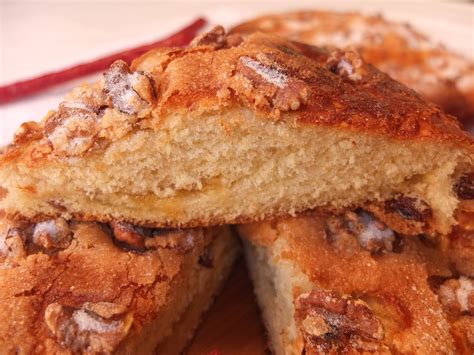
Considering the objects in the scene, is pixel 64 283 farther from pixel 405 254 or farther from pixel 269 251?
pixel 405 254

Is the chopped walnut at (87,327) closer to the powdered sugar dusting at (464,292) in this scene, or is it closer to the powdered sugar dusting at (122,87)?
A: the powdered sugar dusting at (122,87)

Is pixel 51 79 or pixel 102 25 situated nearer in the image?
pixel 51 79

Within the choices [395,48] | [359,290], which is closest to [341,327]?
[359,290]

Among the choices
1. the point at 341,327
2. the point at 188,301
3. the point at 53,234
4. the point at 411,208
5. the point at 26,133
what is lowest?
the point at 188,301

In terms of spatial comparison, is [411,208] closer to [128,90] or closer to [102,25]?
[128,90]

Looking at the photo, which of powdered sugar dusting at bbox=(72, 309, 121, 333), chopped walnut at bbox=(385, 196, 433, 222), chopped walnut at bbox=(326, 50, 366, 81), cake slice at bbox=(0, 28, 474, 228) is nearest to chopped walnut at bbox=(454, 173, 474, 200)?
cake slice at bbox=(0, 28, 474, 228)

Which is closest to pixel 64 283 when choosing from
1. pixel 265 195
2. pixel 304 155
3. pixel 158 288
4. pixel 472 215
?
pixel 158 288

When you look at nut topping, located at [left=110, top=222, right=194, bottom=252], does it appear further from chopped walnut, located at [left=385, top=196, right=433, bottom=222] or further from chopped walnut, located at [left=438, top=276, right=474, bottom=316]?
chopped walnut, located at [left=438, top=276, right=474, bottom=316]
